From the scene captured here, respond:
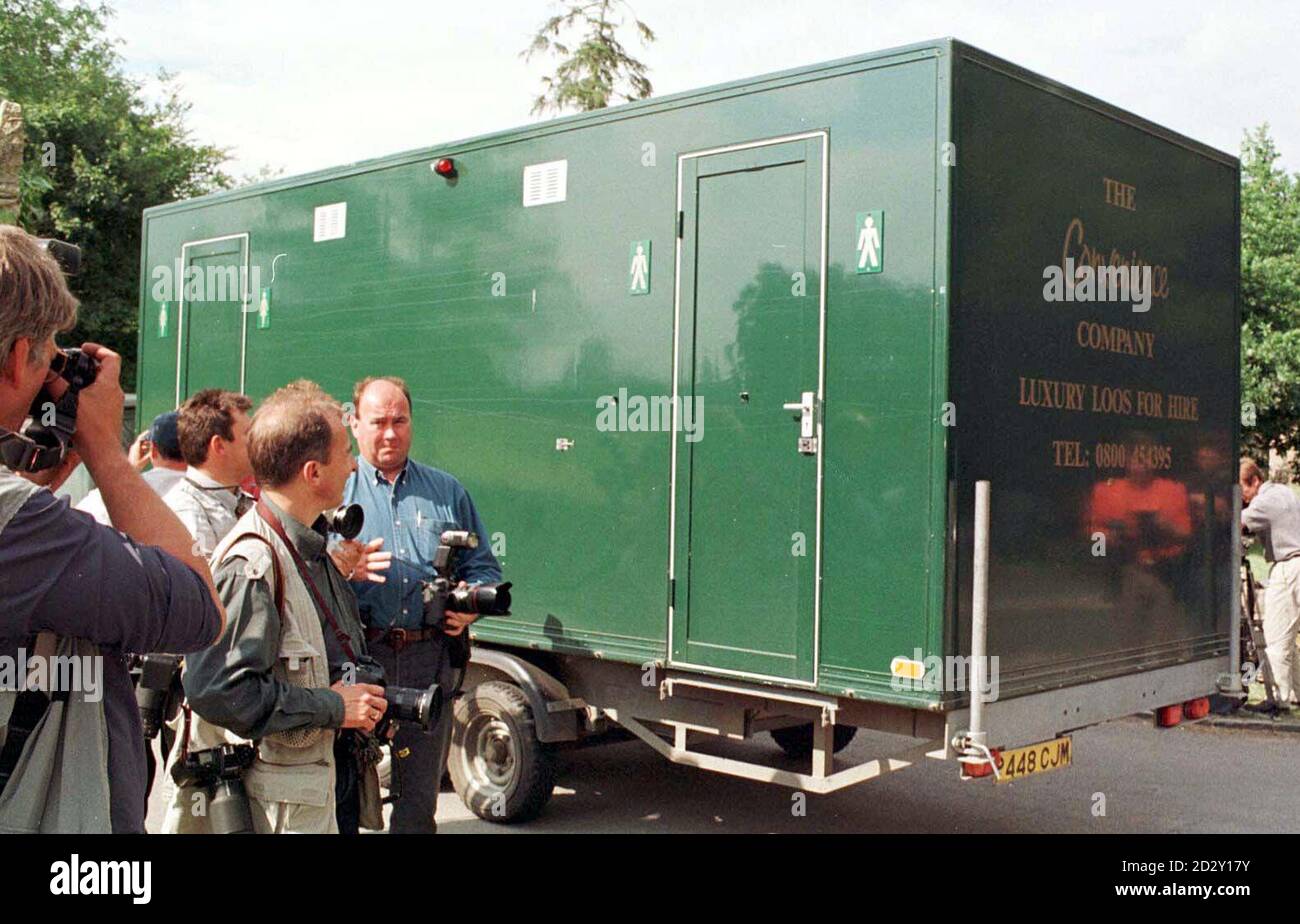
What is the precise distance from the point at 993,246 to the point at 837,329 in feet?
2.20

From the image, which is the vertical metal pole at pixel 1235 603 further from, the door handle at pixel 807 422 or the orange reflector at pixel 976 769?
the door handle at pixel 807 422

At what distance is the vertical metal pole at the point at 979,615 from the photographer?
448 cm

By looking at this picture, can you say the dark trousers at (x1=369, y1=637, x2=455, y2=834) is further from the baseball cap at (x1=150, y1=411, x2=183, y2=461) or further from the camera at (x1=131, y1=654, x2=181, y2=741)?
the baseball cap at (x1=150, y1=411, x2=183, y2=461)

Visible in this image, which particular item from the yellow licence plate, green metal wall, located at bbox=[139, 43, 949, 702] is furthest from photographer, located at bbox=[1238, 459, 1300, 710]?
green metal wall, located at bbox=[139, 43, 949, 702]

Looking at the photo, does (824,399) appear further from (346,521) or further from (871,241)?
(346,521)

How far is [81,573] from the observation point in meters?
1.87

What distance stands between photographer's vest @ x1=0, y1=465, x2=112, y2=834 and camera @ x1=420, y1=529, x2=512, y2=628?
2233 millimetres

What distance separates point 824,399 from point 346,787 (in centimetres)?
244

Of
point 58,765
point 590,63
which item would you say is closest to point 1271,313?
point 590,63

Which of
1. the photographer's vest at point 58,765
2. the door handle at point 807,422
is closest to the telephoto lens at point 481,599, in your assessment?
the door handle at point 807,422

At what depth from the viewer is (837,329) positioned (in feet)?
15.6

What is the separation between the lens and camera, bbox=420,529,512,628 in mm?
4273

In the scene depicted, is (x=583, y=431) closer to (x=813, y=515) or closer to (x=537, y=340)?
(x=537, y=340)

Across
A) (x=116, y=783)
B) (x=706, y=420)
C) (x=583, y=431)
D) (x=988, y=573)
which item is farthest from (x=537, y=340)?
(x=116, y=783)
